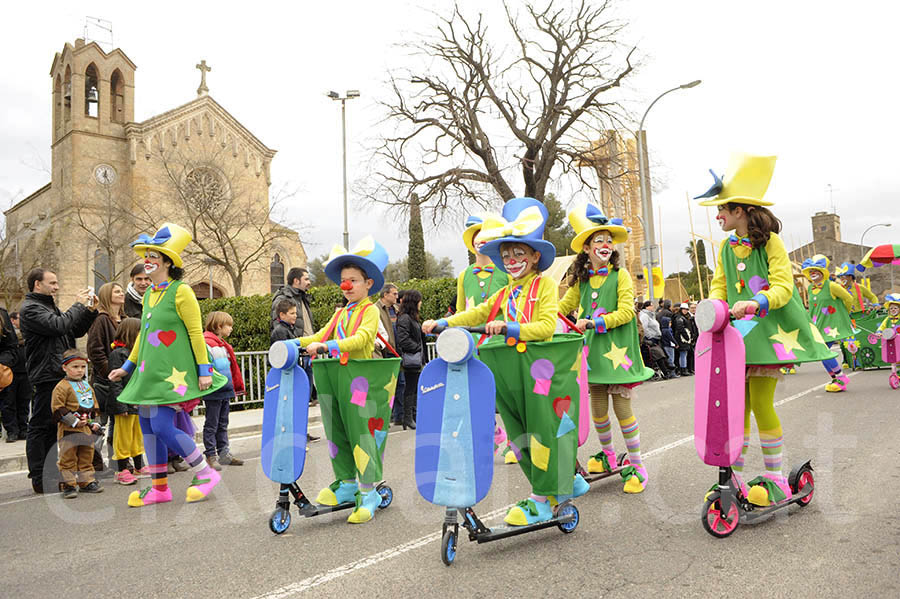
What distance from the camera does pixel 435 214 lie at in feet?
95.7

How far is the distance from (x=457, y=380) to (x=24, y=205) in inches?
1998

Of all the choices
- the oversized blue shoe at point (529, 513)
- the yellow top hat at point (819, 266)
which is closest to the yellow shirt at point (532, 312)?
the oversized blue shoe at point (529, 513)

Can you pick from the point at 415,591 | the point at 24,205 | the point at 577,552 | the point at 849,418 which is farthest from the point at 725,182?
the point at 24,205

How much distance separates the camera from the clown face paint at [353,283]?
496 cm

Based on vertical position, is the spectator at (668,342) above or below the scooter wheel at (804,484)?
above

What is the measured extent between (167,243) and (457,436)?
338cm

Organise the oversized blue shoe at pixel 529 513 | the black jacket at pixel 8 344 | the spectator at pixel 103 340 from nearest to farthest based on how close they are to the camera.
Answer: the oversized blue shoe at pixel 529 513 < the spectator at pixel 103 340 < the black jacket at pixel 8 344

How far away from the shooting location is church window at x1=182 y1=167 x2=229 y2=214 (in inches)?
1060

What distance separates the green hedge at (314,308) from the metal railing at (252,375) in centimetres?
400

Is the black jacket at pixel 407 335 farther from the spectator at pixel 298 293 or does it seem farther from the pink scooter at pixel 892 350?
the pink scooter at pixel 892 350

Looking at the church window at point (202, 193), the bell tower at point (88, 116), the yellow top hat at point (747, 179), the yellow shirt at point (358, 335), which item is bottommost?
the yellow shirt at point (358, 335)

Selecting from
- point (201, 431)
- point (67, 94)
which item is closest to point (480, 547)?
point (201, 431)

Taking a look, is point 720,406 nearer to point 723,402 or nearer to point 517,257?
point 723,402

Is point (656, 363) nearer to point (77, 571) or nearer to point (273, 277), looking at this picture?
point (77, 571)
